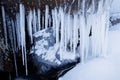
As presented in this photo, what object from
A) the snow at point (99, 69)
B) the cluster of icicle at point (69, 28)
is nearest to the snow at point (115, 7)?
the cluster of icicle at point (69, 28)

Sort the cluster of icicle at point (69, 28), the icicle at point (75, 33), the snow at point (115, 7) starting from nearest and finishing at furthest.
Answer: the cluster of icicle at point (69, 28) → the icicle at point (75, 33) → the snow at point (115, 7)

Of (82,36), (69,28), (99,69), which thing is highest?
(69,28)

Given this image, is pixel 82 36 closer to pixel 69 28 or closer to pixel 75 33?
pixel 75 33

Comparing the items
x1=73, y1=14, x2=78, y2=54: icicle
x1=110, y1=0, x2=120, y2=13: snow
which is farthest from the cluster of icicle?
x1=110, y1=0, x2=120, y2=13: snow

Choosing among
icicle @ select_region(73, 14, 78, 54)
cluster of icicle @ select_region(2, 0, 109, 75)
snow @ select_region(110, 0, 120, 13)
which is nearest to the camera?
cluster of icicle @ select_region(2, 0, 109, 75)

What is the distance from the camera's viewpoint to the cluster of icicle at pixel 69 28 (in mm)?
2465

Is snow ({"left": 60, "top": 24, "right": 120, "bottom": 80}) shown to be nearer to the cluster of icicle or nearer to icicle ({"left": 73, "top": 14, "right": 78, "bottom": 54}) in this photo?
the cluster of icicle

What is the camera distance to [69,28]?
2717mm

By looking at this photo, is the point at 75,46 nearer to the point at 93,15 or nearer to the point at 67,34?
the point at 67,34

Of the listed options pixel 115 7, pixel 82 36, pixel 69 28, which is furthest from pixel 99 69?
pixel 115 7

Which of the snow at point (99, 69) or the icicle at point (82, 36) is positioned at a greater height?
the icicle at point (82, 36)

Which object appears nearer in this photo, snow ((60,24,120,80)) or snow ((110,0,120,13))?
snow ((60,24,120,80))

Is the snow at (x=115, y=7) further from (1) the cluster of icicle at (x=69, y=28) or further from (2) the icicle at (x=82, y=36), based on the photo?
(2) the icicle at (x=82, y=36)

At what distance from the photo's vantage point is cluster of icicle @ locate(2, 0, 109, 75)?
2.46 metres
